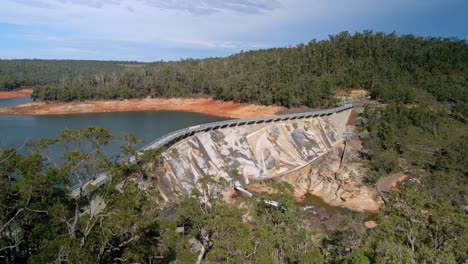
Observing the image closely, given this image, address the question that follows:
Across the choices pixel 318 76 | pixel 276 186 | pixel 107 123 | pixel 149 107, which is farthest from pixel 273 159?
pixel 149 107

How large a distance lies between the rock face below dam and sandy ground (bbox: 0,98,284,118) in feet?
90.6

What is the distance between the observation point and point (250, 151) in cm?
5575

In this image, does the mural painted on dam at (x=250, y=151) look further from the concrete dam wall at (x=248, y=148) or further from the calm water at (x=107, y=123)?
the calm water at (x=107, y=123)

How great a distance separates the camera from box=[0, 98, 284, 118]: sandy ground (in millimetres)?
94188

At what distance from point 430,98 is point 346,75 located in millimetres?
19413

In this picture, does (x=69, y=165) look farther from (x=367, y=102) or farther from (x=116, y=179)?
(x=367, y=102)

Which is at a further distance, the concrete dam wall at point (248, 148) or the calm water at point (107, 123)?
the calm water at point (107, 123)

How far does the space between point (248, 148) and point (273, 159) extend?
4.02 metres

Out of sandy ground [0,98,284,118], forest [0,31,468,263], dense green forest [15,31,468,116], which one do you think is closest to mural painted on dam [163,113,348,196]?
forest [0,31,468,263]

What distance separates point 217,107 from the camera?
102688mm

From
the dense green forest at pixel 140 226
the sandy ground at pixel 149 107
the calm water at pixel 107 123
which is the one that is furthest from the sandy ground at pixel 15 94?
the dense green forest at pixel 140 226

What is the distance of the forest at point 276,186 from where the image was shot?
59.4ft

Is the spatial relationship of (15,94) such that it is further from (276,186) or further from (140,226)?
(140,226)

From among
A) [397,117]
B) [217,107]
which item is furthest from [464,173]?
[217,107]
